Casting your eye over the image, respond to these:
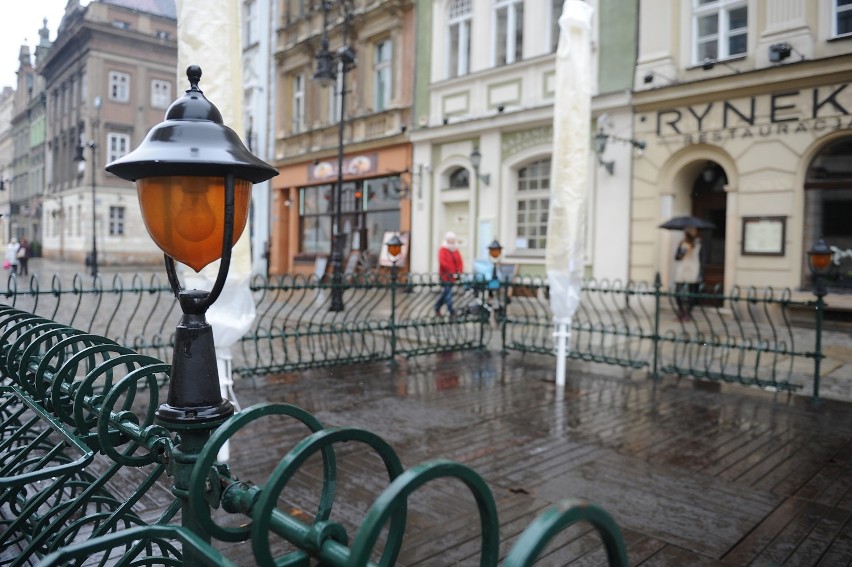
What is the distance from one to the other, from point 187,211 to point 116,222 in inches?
1628

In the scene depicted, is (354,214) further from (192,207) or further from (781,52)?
(192,207)

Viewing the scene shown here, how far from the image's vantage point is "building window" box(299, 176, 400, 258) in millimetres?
19469

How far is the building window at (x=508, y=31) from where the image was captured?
15.8 m

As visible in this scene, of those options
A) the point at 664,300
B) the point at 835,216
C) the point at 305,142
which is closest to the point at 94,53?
the point at 305,142

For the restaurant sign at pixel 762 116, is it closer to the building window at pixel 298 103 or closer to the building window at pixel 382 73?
the building window at pixel 382 73

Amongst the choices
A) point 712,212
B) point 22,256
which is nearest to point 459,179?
point 712,212

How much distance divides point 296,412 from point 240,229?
51 cm

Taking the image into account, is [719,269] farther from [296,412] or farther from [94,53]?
[94,53]

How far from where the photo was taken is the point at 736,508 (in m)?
3.44

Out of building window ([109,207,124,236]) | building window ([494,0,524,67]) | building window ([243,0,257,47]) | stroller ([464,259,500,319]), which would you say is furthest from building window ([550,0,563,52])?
building window ([109,207,124,236])

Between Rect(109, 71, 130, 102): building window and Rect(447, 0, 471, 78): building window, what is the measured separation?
2979 cm

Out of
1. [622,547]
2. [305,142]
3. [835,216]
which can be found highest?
[305,142]

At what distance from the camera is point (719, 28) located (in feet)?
40.5

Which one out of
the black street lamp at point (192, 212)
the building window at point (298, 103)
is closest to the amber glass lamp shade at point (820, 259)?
the black street lamp at point (192, 212)
